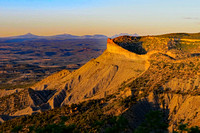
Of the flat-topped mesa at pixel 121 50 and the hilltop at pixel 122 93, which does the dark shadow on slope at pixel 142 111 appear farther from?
the flat-topped mesa at pixel 121 50

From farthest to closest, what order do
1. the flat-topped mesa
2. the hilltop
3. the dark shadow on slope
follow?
the flat-topped mesa < the hilltop < the dark shadow on slope

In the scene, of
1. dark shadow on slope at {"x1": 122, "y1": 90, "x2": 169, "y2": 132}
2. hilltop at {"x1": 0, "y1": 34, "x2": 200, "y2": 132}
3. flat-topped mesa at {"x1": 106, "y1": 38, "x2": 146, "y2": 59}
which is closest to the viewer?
dark shadow on slope at {"x1": 122, "y1": 90, "x2": 169, "y2": 132}

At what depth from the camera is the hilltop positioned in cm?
4181

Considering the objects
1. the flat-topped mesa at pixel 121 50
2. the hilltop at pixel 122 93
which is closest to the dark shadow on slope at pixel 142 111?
the hilltop at pixel 122 93

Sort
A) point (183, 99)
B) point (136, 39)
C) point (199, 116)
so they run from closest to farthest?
point (199, 116)
point (183, 99)
point (136, 39)

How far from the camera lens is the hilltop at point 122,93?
4181cm

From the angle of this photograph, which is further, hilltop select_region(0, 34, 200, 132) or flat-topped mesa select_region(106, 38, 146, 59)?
flat-topped mesa select_region(106, 38, 146, 59)

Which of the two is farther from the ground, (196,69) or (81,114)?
(196,69)

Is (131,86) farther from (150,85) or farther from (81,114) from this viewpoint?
(81,114)

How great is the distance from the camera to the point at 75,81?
238ft

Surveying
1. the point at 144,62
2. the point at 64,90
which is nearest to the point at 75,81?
the point at 64,90

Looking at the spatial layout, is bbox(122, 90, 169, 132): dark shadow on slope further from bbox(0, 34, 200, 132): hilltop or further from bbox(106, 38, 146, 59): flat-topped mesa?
bbox(106, 38, 146, 59): flat-topped mesa

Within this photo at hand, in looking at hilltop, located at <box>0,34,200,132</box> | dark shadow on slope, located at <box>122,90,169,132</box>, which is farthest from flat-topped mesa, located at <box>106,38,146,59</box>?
dark shadow on slope, located at <box>122,90,169,132</box>

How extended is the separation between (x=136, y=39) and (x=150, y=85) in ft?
118
